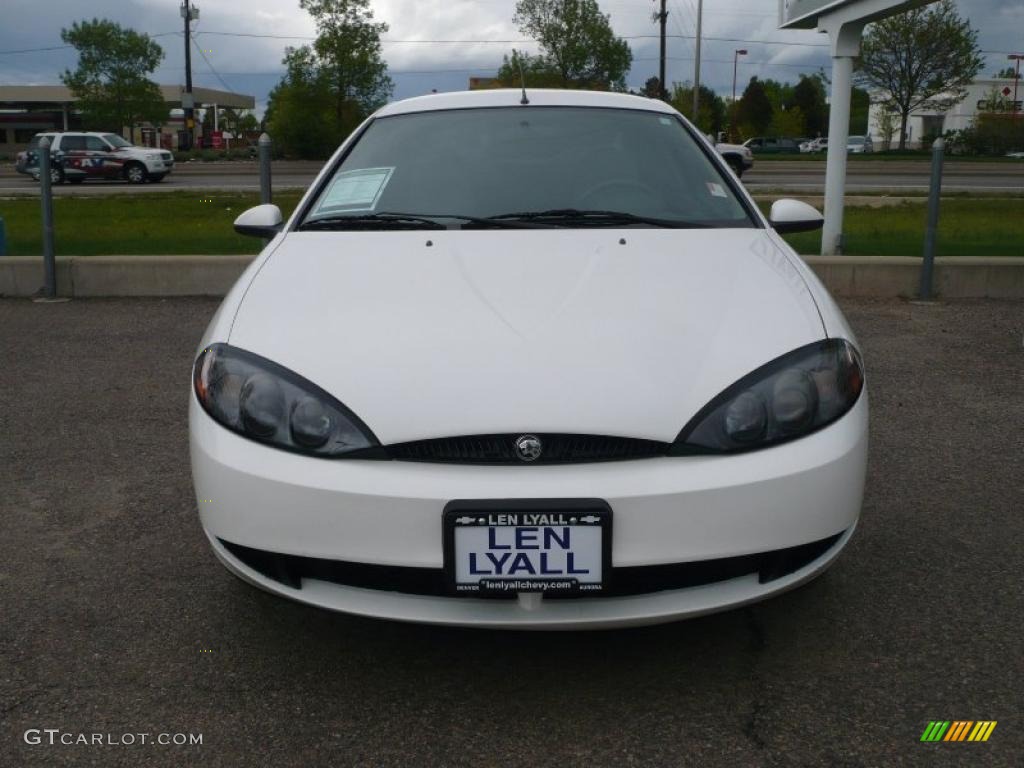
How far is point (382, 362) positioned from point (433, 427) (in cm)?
24

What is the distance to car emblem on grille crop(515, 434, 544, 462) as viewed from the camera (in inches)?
85.7

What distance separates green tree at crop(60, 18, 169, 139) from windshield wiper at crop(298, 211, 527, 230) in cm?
5694

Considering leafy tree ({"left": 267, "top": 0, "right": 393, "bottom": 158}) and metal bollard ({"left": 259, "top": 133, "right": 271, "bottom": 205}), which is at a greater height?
leafy tree ({"left": 267, "top": 0, "right": 393, "bottom": 158})

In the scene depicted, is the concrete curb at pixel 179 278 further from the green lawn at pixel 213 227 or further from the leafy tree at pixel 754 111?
the leafy tree at pixel 754 111

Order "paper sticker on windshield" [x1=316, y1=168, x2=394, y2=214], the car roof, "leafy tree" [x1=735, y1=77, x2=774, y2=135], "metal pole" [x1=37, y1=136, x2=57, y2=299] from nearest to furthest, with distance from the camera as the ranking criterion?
1. "paper sticker on windshield" [x1=316, y1=168, x2=394, y2=214]
2. the car roof
3. "metal pole" [x1=37, y1=136, x2=57, y2=299]
4. "leafy tree" [x1=735, y1=77, x2=774, y2=135]

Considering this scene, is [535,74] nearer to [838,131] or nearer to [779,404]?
[838,131]

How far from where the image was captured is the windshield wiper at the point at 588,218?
319cm

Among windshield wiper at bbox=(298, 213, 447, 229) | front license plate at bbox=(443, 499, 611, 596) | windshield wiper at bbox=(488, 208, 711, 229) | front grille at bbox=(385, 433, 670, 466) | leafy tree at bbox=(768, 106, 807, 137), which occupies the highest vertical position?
leafy tree at bbox=(768, 106, 807, 137)

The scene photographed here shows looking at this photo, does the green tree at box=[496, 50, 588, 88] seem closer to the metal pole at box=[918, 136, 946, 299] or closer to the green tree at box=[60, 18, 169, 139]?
the green tree at box=[60, 18, 169, 139]

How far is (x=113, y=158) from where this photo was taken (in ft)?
89.8

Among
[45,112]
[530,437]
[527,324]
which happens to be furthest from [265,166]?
[45,112]

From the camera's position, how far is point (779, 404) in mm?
2311

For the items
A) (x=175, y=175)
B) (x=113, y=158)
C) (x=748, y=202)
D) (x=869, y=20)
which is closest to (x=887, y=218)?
(x=869, y=20)

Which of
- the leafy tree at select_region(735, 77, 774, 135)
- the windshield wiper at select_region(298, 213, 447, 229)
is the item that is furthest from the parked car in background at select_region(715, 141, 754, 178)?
the leafy tree at select_region(735, 77, 774, 135)
